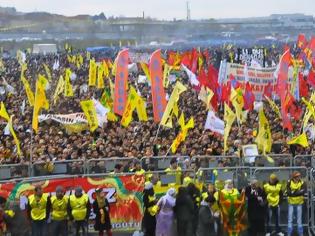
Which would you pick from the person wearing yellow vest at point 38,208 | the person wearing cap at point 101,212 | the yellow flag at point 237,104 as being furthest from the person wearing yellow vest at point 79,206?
the yellow flag at point 237,104

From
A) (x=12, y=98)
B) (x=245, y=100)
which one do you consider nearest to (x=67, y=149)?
(x=245, y=100)

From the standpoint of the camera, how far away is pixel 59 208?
15156 millimetres

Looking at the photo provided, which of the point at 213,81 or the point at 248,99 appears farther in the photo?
the point at 213,81

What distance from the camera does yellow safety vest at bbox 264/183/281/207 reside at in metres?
15.7

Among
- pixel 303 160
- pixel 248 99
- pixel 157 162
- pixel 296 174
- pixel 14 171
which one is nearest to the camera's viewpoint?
pixel 296 174

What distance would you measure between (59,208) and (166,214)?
64.1 inches

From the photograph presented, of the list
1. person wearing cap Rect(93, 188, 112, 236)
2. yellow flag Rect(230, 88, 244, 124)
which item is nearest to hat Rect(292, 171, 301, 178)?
person wearing cap Rect(93, 188, 112, 236)

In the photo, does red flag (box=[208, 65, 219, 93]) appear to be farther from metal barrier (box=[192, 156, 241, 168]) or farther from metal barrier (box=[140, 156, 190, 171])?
Answer: metal barrier (box=[192, 156, 241, 168])

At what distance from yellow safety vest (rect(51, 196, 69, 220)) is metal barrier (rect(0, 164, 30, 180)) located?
3.04 m

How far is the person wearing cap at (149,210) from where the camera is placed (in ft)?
50.8

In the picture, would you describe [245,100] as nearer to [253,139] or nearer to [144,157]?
[253,139]

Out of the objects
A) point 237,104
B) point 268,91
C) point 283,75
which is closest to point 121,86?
point 237,104

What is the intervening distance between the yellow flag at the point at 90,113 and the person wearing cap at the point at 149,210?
8.67m

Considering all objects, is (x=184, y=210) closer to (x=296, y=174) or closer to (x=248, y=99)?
(x=296, y=174)
